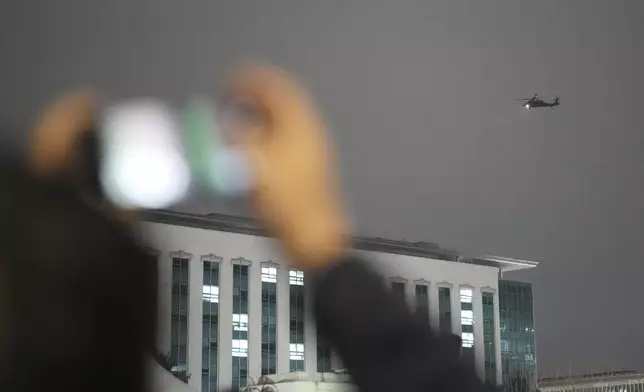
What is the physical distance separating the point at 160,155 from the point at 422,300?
332 cm

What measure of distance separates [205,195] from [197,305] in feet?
12.7

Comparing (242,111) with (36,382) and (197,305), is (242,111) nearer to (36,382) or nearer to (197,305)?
(36,382)

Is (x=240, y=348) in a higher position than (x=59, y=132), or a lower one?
lower

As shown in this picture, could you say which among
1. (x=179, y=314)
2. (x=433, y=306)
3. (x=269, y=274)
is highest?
(x=269, y=274)

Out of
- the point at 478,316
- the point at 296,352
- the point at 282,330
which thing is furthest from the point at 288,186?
the point at 478,316

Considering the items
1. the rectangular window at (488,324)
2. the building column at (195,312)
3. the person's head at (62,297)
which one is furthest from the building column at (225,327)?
the person's head at (62,297)

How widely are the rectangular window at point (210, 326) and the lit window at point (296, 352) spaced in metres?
1.23

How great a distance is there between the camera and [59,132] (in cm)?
690

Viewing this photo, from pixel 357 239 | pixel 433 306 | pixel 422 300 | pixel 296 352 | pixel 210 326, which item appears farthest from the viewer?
pixel 210 326

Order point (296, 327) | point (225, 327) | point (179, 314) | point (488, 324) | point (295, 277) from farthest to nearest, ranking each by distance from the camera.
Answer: point (488, 324) < point (179, 314) < point (225, 327) < point (296, 327) < point (295, 277)

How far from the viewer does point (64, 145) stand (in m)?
6.07

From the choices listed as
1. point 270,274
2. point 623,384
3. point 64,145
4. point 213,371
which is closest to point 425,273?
point 270,274

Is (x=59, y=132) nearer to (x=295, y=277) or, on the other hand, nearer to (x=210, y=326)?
(x=295, y=277)

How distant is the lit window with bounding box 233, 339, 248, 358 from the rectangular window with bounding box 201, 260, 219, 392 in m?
0.31
